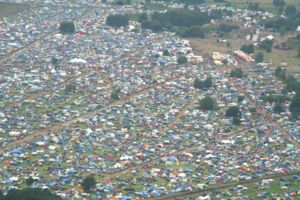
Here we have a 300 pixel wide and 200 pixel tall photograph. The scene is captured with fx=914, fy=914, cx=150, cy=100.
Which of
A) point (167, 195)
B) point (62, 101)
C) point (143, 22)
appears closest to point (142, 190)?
point (167, 195)

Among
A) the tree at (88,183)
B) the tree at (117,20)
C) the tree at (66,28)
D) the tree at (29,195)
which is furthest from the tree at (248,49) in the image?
the tree at (29,195)

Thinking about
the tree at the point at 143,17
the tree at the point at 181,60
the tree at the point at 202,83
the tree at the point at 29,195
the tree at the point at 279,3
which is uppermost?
the tree at the point at 29,195

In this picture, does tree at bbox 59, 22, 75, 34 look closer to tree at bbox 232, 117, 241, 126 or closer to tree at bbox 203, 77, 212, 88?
tree at bbox 203, 77, 212, 88

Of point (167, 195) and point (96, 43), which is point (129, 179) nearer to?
point (167, 195)

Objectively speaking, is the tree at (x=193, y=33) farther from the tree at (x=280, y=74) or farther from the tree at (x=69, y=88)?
the tree at (x=69, y=88)

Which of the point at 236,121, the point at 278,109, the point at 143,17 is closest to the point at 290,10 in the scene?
the point at 143,17

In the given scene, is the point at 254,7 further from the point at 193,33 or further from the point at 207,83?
the point at 207,83

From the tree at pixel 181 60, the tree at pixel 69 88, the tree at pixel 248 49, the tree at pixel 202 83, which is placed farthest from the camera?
the tree at pixel 248 49
